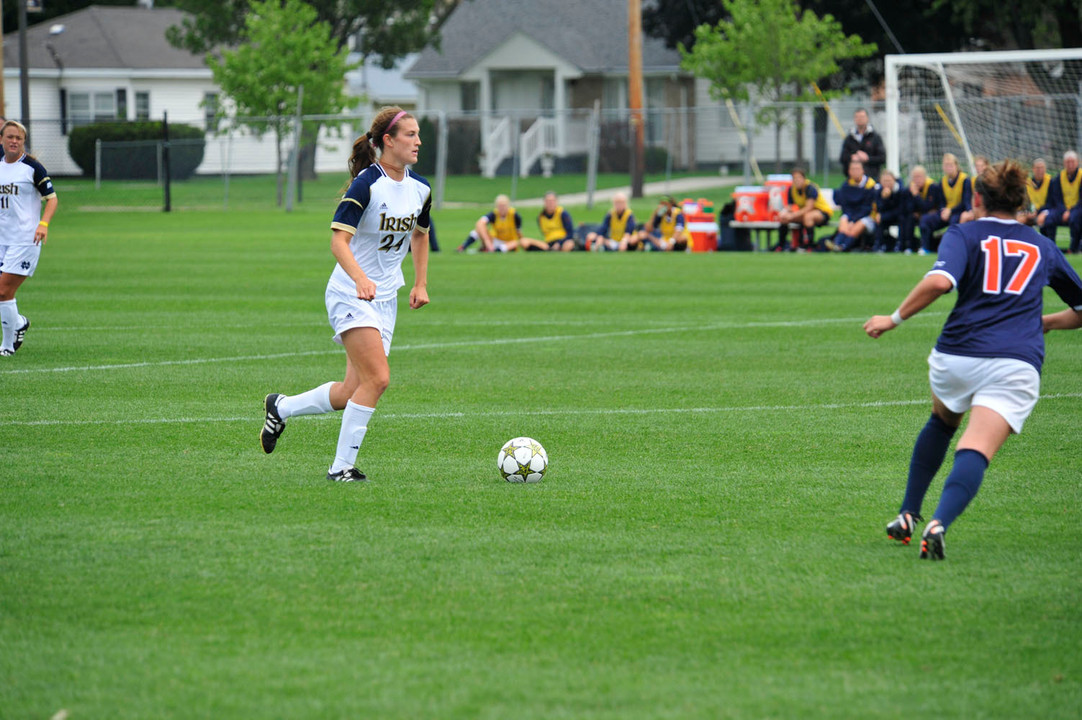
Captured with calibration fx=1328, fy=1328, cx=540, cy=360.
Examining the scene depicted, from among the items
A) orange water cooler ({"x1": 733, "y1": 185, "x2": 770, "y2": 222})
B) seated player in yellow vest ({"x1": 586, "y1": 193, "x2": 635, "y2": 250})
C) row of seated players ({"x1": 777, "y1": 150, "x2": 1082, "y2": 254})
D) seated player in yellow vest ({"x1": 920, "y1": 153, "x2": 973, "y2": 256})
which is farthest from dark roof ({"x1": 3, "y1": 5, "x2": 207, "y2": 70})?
seated player in yellow vest ({"x1": 920, "y1": 153, "x2": 973, "y2": 256})

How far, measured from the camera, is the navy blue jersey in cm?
568

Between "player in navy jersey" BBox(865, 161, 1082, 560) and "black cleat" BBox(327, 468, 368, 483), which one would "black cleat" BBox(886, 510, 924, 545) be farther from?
"black cleat" BBox(327, 468, 368, 483)

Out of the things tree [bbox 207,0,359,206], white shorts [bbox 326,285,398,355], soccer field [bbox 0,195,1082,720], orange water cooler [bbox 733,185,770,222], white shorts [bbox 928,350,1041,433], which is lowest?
soccer field [bbox 0,195,1082,720]

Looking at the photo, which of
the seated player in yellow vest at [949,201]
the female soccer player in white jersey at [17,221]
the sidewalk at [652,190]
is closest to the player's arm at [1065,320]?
the female soccer player in white jersey at [17,221]

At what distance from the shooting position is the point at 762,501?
272 inches

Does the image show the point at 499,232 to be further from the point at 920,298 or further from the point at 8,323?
the point at 920,298

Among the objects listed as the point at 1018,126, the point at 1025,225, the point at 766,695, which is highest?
the point at 1018,126

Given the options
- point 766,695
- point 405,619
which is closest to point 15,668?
point 405,619

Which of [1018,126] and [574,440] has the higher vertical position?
[1018,126]

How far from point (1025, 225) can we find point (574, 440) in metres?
3.61

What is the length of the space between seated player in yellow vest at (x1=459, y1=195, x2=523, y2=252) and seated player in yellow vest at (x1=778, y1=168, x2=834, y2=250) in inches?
200

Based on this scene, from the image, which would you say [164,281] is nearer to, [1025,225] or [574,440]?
[574,440]

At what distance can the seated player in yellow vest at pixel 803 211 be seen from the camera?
25.0 m

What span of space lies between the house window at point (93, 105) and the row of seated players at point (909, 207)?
3944 cm
